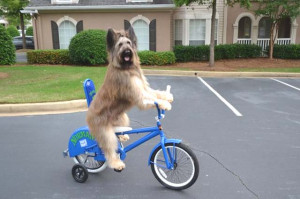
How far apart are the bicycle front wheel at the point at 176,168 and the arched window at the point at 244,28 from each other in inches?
748

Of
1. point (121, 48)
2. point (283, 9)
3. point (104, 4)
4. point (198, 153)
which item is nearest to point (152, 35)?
point (104, 4)

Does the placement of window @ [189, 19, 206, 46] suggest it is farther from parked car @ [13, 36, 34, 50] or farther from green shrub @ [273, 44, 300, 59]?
parked car @ [13, 36, 34, 50]

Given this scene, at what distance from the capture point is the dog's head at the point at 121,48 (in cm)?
314

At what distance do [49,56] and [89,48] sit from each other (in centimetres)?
275

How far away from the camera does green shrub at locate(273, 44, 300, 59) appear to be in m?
17.4

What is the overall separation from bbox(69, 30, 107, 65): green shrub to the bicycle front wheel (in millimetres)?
11521

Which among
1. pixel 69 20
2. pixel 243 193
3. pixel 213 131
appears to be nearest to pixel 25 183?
pixel 243 193

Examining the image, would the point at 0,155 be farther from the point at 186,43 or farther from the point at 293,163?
the point at 186,43

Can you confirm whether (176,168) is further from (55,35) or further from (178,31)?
(55,35)

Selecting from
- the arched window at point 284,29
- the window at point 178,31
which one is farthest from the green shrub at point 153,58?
the arched window at point 284,29

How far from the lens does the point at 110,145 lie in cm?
359

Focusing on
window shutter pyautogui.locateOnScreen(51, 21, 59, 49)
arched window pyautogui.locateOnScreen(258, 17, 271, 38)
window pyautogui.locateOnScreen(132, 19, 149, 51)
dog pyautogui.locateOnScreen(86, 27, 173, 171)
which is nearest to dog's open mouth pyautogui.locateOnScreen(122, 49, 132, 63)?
dog pyautogui.locateOnScreen(86, 27, 173, 171)

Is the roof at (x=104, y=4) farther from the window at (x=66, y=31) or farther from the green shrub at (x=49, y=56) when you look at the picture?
the green shrub at (x=49, y=56)

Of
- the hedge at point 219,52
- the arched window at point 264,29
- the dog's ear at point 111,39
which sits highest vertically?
the arched window at point 264,29
